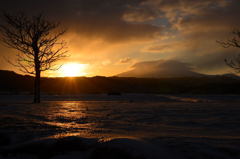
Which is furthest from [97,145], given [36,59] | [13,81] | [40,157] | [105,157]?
[13,81]

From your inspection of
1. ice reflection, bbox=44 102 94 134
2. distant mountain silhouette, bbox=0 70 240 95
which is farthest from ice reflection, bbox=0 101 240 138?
distant mountain silhouette, bbox=0 70 240 95

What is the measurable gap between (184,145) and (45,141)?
1992 mm

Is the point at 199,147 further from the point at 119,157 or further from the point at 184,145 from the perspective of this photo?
the point at 119,157

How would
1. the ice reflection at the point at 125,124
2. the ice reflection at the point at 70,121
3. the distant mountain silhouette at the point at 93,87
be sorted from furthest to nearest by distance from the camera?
the distant mountain silhouette at the point at 93,87 < the ice reflection at the point at 70,121 < the ice reflection at the point at 125,124

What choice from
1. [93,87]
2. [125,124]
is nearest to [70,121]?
[125,124]

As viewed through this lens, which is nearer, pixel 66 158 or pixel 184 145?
pixel 66 158

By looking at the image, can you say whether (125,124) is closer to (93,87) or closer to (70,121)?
(70,121)

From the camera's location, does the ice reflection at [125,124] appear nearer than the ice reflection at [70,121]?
Yes

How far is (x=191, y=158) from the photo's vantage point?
221 centimetres

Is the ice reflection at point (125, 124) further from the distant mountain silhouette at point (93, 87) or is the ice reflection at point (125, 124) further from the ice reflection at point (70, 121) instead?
the distant mountain silhouette at point (93, 87)

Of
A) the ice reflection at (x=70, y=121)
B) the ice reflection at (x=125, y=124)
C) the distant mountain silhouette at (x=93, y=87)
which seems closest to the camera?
the ice reflection at (x=125, y=124)

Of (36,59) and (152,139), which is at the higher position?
(36,59)

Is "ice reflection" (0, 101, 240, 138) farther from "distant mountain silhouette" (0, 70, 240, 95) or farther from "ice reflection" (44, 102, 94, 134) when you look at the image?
"distant mountain silhouette" (0, 70, 240, 95)

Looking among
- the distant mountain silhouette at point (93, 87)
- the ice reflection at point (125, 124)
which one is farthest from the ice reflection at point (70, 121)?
the distant mountain silhouette at point (93, 87)
